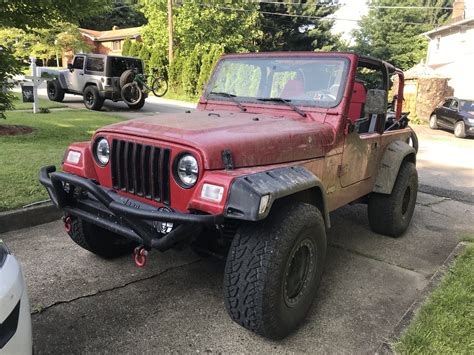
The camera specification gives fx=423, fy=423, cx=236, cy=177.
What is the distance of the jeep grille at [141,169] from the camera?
2.68 m

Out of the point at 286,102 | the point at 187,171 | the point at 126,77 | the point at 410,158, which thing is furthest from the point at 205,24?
the point at 187,171

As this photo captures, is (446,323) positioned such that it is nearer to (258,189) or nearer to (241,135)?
(258,189)

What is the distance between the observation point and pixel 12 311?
1858 mm

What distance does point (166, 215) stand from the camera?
2406 mm

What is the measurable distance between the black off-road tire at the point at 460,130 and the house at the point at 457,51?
289 inches

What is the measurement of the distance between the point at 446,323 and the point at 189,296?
182 centimetres

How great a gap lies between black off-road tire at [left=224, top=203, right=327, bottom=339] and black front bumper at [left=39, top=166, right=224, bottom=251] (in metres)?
0.29

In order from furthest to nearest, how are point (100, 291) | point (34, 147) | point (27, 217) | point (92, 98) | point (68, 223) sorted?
point (92, 98) < point (34, 147) < point (27, 217) < point (68, 223) < point (100, 291)

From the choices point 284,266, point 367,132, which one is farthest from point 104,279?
point 367,132

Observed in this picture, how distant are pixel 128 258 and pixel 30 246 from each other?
0.96 meters

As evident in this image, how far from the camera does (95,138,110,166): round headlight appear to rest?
308 centimetres

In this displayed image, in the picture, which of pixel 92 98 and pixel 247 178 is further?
pixel 92 98

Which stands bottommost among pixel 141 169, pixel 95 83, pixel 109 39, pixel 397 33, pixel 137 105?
pixel 137 105

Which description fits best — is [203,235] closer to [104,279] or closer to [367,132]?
[104,279]
